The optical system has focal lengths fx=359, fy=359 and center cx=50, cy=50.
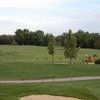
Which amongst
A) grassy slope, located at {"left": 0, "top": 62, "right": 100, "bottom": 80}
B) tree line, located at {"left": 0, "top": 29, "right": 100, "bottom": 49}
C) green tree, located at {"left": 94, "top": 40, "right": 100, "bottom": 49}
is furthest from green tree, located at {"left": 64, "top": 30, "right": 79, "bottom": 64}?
tree line, located at {"left": 0, "top": 29, "right": 100, "bottom": 49}

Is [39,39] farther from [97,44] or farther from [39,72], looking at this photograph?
[39,72]

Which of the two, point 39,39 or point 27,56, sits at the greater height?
point 39,39

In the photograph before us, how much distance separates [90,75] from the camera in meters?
51.7

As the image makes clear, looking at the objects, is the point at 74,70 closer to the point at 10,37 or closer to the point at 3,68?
the point at 3,68

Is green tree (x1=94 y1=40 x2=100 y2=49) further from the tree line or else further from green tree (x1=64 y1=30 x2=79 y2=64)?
green tree (x1=64 y1=30 x2=79 y2=64)

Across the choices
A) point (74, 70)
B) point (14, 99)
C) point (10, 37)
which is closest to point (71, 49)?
point (74, 70)

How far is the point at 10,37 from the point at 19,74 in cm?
11708

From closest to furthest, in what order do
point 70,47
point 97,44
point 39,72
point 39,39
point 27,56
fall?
A: point 39,72 → point 70,47 → point 27,56 → point 97,44 → point 39,39

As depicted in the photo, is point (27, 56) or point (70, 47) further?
point (27, 56)

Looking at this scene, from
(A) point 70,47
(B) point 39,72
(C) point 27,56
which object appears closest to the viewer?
(B) point 39,72

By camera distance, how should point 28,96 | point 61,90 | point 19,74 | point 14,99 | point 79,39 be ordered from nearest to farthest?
point 14,99, point 28,96, point 61,90, point 19,74, point 79,39

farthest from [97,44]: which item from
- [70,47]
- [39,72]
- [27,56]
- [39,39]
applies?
[39,72]

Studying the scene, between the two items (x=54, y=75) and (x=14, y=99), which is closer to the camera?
(x=14, y=99)

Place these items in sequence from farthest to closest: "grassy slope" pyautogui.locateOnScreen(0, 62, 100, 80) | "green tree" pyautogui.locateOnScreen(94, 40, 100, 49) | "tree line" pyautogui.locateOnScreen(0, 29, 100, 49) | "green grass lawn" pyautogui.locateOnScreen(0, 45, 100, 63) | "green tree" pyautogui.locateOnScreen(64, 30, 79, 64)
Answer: "tree line" pyautogui.locateOnScreen(0, 29, 100, 49), "green tree" pyautogui.locateOnScreen(94, 40, 100, 49), "green grass lawn" pyautogui.locateOnScreen(0, 45, 100, 63), "green tree" pyautogui.locateOnScreen(64, 30, 79, 64), "grassy slope" pyautogui.locateOnScreen(0, 62, 100, 80)
